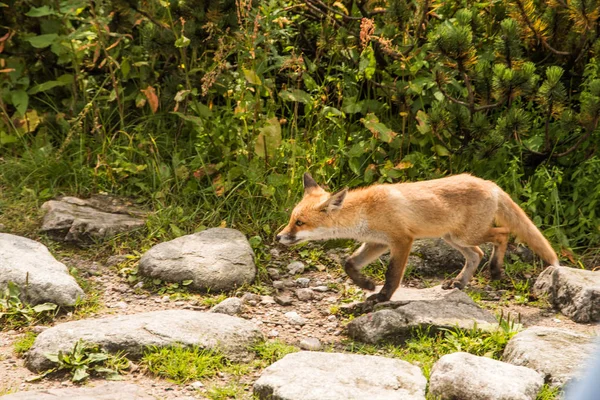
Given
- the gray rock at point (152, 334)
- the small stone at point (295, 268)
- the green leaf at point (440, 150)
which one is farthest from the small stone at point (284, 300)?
the green leaf at point (440, 150)

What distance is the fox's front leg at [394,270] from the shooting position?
5.54 meters

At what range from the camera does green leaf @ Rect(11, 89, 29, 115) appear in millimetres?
7109

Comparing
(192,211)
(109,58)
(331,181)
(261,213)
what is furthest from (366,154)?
(109,58)

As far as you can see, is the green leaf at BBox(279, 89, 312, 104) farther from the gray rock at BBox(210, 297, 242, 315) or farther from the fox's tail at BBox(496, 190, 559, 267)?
the gray rock at BBox(210, 297, 242, 315)

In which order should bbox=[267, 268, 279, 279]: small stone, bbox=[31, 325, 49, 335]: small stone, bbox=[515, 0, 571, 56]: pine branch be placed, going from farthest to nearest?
1. bbox=[515, 0, 571, 56]: pine branch
2. bbox=[267, 268, 279, 279]: small stone
3. bbox=[31, 325, 49, 335]: small stone

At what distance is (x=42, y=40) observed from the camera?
6973 millimetres

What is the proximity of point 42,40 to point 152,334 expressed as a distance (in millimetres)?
3520

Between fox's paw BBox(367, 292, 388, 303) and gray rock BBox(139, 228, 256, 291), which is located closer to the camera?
fox's paw BBox(367, 292, 388, 303)

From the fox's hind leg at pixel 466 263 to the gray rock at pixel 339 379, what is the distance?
1612 millimetres

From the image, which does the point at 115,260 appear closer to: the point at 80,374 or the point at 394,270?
the point at 80,374

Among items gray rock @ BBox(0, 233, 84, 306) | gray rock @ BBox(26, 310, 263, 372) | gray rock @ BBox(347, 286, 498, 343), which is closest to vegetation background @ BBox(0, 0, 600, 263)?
gray rock @ BBox(0, 233, 84, 306)

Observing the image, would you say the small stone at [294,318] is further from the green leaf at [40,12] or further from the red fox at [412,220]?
the green leaf at [40,12]

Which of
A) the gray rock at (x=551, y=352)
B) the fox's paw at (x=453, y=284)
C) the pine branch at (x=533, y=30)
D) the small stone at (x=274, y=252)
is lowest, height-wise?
the small stone at (x=274, y=252)

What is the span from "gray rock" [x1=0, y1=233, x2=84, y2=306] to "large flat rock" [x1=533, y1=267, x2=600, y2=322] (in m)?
3.33
